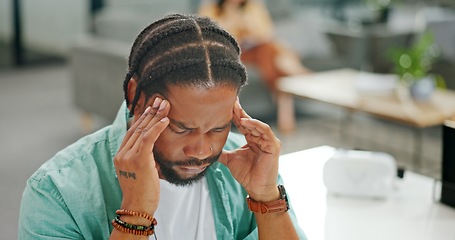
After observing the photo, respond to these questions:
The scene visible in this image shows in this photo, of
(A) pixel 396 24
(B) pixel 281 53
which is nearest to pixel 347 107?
(B) pixel 281 53

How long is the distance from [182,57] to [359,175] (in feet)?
3.00

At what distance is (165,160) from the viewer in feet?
4.72

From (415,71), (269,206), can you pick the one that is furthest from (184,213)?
(415,71)

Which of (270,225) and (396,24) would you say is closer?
(270,225)

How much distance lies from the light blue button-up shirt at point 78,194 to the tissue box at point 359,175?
535mm

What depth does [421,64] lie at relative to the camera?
4.59m

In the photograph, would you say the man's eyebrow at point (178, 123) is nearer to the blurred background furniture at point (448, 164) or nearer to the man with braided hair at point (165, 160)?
the man with braided hair at point (165, 160)

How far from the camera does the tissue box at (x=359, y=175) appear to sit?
204cm

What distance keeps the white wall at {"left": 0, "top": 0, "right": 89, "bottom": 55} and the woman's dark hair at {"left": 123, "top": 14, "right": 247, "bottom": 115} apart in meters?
6.02

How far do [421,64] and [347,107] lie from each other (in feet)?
1.89

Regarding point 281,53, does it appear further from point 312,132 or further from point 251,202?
point 251,202

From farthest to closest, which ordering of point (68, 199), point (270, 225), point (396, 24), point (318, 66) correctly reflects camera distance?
point (396, 24) → point (318, 66) → point (270, 225) → point (68, 199)

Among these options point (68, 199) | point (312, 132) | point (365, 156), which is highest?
point (68, 199)

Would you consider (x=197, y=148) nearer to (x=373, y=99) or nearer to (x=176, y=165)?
(x=176, y=165)
